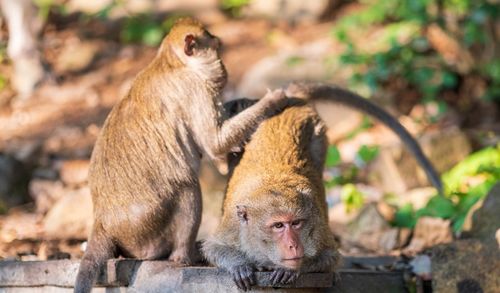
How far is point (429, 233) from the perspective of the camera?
7547 millimetres

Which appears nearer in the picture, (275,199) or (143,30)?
(275,199)

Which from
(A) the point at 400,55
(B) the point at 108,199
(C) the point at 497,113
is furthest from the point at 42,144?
(B) the point at 108,199

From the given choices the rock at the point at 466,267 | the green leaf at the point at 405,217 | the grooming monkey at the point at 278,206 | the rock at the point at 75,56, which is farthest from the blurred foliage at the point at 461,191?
the rock at the point at 75,56

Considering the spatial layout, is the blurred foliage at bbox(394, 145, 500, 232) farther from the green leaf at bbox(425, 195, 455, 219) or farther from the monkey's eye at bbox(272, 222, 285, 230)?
the monkey's eye at bbox(272, 222, 285, 230)

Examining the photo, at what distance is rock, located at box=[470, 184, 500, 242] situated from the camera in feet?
20.9

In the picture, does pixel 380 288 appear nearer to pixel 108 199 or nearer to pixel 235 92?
pixel 108 199

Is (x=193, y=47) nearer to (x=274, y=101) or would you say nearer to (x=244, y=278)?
(x=274, y=101)

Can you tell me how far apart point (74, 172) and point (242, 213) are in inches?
232

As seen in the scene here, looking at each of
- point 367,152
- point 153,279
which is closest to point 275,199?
point 153,279

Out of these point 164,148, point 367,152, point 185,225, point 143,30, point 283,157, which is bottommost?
point 367,152

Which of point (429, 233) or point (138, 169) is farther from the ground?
point (138, 169)

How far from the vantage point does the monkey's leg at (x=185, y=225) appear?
17.8 ft

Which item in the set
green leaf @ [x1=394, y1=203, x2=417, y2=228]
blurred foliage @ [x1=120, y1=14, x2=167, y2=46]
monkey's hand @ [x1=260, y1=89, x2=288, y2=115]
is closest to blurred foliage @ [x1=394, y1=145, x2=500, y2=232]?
green leaf @ [x1=394, y1=203, x2=417, y2=228]

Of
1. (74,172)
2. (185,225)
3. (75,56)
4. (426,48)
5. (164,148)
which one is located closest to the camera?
(185,225)
